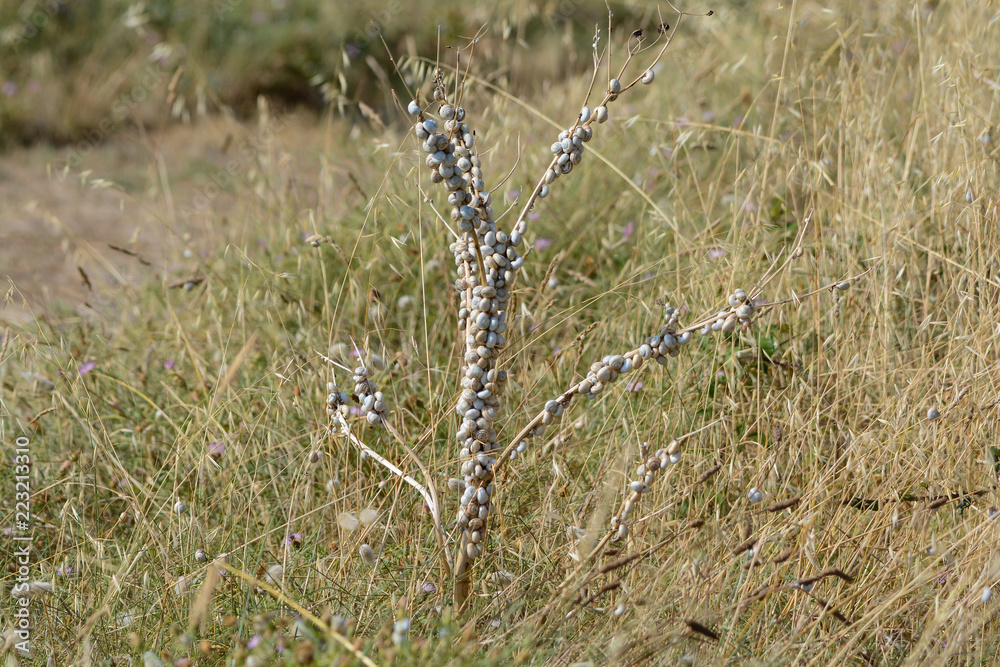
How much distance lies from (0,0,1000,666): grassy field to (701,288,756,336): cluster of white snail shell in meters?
0.17

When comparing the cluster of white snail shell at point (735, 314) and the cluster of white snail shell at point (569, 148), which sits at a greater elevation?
the cluster of white snail shell at point (569, 148)

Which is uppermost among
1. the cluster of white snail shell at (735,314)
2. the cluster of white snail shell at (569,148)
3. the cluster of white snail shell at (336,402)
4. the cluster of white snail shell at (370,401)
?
the cluster of white snail shell at (569,148)

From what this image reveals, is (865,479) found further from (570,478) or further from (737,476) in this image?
(570,478)

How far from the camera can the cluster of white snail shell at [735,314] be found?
1273 mm

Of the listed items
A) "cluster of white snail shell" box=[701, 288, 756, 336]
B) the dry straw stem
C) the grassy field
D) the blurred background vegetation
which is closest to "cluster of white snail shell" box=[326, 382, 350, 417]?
the dry straw stem

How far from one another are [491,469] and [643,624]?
0.34 m

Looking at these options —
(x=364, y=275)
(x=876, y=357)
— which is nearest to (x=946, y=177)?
(x=876, y=357)

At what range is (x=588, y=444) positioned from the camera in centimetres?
189

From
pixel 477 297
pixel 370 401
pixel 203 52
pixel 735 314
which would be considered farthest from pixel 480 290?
pixel 203 52

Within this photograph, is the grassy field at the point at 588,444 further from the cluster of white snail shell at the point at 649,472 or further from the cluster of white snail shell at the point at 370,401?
the cluster of white snail shell at the point at 370,401

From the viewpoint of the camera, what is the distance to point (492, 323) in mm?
1333

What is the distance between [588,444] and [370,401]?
2.22 feet

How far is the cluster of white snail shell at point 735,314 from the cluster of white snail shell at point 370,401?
1.77 ft

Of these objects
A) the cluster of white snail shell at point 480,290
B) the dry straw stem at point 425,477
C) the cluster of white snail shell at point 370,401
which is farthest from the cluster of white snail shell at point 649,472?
the cluster of white snail shell at point 370,401
